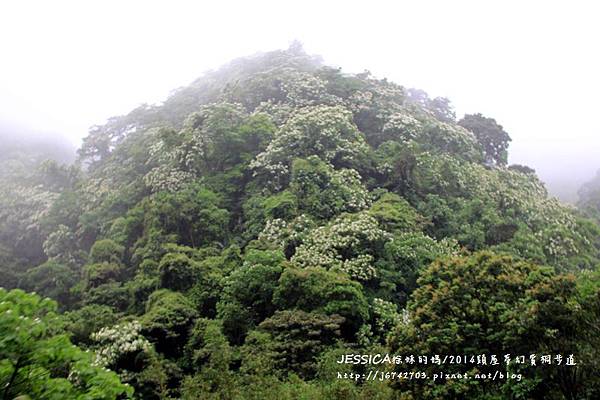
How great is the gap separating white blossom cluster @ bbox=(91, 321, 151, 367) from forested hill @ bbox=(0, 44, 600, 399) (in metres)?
0.06

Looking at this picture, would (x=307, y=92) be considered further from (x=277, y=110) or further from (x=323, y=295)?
(x=323, y=295)

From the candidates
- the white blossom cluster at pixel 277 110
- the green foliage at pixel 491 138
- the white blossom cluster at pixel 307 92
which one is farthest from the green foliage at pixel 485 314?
the green foliage at pixel 491 138

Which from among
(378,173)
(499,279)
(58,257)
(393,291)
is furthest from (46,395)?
(58,257)

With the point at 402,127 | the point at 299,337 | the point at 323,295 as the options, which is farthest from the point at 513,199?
the point at 299,337

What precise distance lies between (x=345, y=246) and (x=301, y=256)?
1783 millimetres

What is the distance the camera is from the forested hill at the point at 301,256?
29.9 ft

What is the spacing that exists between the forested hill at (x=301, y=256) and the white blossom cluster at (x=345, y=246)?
84 millimetres

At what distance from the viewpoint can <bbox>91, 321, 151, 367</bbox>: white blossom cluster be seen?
14.5 m

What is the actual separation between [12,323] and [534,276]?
29.0 ft

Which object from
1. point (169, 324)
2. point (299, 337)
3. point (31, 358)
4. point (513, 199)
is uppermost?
point (513, 199)

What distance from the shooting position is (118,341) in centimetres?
1469

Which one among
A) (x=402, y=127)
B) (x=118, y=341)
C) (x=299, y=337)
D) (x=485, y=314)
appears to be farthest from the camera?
(x=402, y=127)

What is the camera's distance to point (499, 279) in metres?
9.75

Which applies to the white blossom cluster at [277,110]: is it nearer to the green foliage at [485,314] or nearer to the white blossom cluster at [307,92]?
the white blossom cluster at [307,92]
